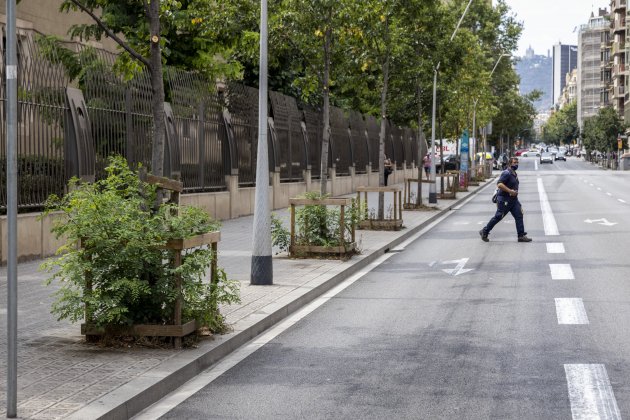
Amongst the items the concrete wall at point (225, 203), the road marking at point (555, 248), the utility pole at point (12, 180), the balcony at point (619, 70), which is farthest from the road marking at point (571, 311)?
the balcony at point (619, 70)

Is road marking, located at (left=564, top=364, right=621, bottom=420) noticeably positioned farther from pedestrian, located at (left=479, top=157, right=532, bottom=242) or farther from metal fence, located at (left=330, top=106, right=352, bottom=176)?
metal fence, located at (left=330, top=106, right=352, bottom=176)

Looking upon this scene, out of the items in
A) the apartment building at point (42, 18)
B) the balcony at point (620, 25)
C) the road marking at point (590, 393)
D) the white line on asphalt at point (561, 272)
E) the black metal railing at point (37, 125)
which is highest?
the balcony at point (620, 25)

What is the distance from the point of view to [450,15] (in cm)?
3139

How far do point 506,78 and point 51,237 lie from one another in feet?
249

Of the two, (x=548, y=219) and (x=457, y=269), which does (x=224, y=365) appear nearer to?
(x=457, y=269)

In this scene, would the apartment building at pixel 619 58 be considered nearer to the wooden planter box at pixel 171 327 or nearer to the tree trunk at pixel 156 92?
the tree trunk at pixel 156 92

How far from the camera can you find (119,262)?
8.27 metres

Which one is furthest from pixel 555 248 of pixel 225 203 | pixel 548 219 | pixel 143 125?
pixel 225 203

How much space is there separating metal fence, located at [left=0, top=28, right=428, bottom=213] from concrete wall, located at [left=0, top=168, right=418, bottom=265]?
303 mm

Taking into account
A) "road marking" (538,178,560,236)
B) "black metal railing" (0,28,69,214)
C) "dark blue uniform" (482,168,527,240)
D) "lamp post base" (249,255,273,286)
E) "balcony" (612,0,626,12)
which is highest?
"balcony" (612,0,626,12)

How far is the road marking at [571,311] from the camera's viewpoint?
1067 centimetres

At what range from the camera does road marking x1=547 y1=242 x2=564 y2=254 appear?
63.1 feet

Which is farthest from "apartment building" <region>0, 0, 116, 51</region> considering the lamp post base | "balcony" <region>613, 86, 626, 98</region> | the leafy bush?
"balcony" <region>613, 86, 626, 98</region>

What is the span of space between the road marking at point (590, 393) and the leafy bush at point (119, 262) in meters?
3.02
